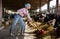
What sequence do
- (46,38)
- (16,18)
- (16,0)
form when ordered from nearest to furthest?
1. (46,38)
2. (16,18)
3. (16,0)

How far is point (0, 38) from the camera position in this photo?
11477 mm

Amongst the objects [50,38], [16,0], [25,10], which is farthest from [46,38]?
[16,0]

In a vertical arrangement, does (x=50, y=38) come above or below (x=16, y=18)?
below

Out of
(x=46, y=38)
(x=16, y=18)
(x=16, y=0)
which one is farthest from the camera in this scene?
(x=16, y=0)

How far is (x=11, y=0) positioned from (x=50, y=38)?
33173 millimetres

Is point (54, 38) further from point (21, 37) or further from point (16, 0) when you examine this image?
point (16, 0)

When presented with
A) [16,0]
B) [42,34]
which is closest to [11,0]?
[16,0]

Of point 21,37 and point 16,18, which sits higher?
point 16,18

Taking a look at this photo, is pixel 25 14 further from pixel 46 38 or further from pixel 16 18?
pixel 46 38

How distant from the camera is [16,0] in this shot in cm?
4338

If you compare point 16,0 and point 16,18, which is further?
point 16,0

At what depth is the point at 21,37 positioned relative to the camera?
1132cm

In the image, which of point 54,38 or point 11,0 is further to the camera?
point 11,0

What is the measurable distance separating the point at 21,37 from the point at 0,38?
1.09m
